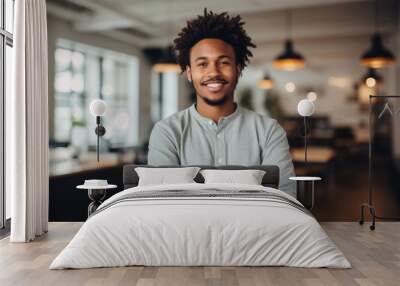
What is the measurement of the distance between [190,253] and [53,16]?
3.48m

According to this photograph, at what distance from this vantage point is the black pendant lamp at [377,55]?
6.10 meters

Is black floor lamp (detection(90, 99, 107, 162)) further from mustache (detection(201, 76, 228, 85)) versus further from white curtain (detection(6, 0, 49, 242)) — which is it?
mustache (detection(201, 76, 228, 85))

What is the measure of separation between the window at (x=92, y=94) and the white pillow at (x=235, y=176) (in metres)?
1.20

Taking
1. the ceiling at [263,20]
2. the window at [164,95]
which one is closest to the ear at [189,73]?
the window at [164,95]

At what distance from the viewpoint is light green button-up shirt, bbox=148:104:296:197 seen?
234 inches

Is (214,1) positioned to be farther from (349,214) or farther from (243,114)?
(349,214)

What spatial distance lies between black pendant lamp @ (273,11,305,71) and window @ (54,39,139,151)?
1628mm

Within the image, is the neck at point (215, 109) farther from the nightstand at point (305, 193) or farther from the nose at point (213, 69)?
the nightstand at point (305, 193)

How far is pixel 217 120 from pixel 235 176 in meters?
0.91

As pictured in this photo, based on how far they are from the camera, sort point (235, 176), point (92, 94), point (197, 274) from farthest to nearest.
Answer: point (92, 94), point (235, 176), point (197, 274)

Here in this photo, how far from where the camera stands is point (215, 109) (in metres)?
6.10

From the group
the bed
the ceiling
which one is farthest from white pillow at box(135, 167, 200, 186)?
the ceiling

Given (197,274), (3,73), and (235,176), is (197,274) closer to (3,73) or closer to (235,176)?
(235,176)

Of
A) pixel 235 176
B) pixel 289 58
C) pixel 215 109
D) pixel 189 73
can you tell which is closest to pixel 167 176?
pixel 235 176
